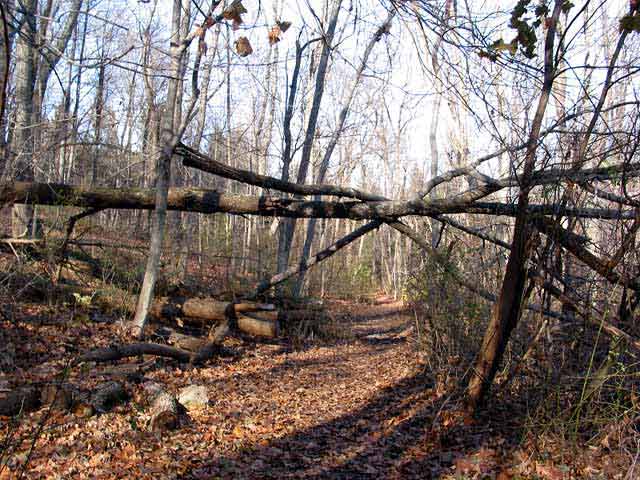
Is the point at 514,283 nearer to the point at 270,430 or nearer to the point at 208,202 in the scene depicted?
the point at 270,430

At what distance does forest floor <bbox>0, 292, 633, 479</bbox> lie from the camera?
4277mm

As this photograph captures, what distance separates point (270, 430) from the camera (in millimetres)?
5465

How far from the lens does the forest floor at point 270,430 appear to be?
14.0 ft

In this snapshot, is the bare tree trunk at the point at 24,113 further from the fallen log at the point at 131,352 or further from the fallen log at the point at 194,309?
the fallen log at the point at 131,352

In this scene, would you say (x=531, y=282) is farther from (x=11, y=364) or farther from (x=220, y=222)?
(x=220, y=222)

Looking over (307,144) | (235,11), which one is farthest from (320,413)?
(307,144)

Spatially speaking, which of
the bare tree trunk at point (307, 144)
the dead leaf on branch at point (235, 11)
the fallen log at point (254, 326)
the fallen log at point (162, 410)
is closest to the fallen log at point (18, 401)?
the fallen log at point (162, 410)

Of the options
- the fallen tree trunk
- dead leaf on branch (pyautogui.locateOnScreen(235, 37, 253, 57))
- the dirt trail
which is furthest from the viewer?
the fallen tree trunk

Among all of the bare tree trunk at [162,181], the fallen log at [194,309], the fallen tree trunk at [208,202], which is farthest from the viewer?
the fallen log at [194,309]

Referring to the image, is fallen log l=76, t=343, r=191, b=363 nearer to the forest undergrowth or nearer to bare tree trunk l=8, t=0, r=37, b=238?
the forest undergrowth

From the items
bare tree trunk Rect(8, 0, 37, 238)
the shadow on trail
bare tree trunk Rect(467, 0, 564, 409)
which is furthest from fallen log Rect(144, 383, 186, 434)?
bare tree trunk Rect(8, 0, 37, 238)

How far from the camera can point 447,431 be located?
515 cm

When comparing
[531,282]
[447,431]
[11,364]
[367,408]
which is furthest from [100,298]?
[531,282]

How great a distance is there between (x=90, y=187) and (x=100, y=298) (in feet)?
6.78
